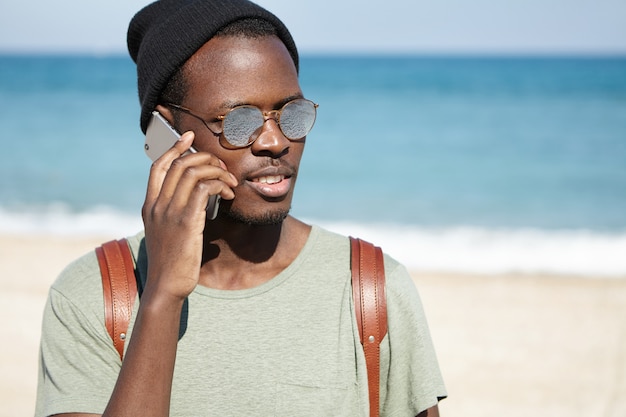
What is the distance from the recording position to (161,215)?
239 centimetres

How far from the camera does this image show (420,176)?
19859 mm

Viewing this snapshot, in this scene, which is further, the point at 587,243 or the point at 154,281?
the point at 587,243

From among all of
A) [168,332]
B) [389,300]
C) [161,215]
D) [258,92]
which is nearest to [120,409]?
[168,332]

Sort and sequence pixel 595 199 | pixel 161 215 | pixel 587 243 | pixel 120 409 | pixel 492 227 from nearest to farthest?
pixel 120 409
pixel 161 215
pixel 587 243
pixel 492 227
pixel 595 199

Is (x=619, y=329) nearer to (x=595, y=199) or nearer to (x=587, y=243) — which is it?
(x=587, y=243)

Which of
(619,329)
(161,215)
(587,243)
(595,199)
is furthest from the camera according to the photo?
(595,199)

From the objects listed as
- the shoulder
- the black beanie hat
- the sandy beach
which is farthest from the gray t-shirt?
the sandy beach

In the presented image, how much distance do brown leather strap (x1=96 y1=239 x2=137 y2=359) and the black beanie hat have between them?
1.65ft

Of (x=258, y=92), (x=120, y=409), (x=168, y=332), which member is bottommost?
(x=120, y=409)

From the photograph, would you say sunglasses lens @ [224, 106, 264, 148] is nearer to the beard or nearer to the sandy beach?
the beard

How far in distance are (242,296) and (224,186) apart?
0.41m

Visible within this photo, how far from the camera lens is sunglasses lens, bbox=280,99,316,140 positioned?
2580 mm

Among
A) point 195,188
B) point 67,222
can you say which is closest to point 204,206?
point 195,188

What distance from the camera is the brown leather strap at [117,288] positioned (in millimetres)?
2496
